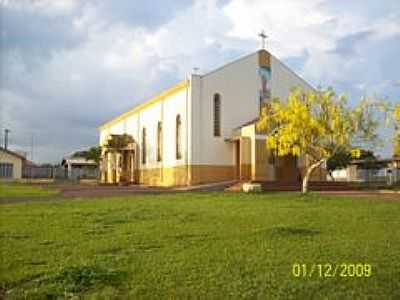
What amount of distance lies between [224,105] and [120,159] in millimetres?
18434

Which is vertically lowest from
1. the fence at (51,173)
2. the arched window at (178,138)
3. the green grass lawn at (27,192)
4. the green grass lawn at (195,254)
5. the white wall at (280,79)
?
the green grass lawn at (195,254)

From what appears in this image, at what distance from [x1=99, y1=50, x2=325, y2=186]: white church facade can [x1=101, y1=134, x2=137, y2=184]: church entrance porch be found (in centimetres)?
852

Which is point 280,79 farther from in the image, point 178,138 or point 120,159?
point 120,159

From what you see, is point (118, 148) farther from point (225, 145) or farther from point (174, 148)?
A: point (225, 145)

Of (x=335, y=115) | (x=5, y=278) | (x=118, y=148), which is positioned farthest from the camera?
(x=118, y=148)

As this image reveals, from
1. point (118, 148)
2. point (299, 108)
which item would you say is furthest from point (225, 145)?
point (118, 148)

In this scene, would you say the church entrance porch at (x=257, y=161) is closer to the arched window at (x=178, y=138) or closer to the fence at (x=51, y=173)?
the arched window at (x=178, y=138)

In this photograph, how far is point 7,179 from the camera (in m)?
52.8

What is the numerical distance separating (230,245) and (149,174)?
32378 millimetres

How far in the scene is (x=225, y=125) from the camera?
32.7 metres

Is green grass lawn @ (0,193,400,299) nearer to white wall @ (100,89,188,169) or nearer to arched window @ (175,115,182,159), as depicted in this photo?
white wall @ (100,89,188,169)

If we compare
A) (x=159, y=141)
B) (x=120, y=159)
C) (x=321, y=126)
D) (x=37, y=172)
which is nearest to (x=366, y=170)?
(x=120, y=159)

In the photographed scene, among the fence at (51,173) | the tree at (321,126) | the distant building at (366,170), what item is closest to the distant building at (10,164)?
the fence at (51,173)

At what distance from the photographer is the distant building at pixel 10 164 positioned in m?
53.7
